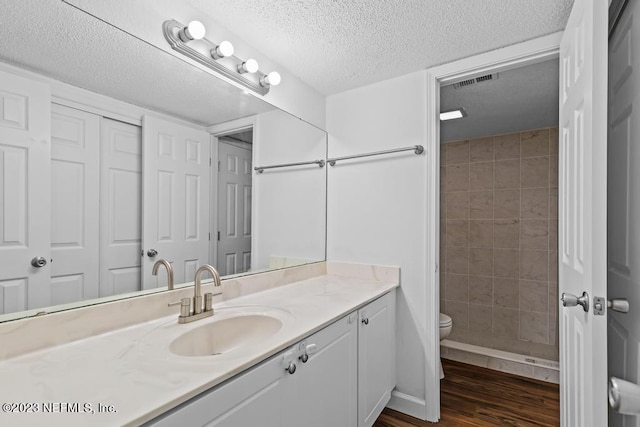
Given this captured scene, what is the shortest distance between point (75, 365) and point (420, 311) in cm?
171

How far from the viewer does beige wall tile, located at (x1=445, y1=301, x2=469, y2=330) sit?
3404mm

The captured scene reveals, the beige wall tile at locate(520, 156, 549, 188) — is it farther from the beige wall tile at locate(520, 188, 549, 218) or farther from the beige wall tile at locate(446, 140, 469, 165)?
the beige wall tile at locate(446, 140, 469, 165)

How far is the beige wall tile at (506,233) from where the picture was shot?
10.4 ft

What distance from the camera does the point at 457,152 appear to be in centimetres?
352

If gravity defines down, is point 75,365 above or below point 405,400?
above

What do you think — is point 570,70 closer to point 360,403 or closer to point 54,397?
point 360,403

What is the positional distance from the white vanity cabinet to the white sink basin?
0.23m

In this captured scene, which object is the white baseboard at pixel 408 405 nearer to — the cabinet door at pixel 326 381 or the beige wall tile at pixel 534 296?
the cabinet door at pixel 326 381

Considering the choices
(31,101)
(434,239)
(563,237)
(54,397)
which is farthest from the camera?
(434,239)

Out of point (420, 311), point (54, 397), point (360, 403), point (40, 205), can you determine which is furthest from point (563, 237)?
point (40, 205)

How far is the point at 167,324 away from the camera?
1228 millimetres

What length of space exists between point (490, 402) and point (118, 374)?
225cm

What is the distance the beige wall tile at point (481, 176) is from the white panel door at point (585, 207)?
2044 millimetres

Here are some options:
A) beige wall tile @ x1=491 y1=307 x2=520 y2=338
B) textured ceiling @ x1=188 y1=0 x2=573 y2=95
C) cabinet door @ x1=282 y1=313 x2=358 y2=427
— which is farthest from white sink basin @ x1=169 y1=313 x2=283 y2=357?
beige wall tile @ x1=491 y1=307 x2=520 y2=338
